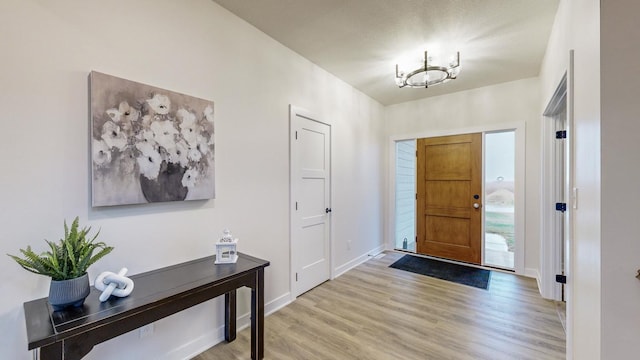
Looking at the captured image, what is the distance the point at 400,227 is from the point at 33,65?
4877 mm

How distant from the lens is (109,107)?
1.50m

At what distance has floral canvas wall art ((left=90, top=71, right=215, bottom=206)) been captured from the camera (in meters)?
1.48

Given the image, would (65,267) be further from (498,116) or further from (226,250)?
(498,116)

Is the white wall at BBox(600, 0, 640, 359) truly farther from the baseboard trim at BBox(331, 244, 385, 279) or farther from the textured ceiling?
the baseboard trim at BBox(331, 244, 385, 279)

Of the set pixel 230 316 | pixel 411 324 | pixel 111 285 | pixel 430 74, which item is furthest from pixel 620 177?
pixel 430 74

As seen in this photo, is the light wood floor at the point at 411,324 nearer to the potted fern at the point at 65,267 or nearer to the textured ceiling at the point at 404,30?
the potted fern at the point at 65,267

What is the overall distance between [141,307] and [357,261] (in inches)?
123

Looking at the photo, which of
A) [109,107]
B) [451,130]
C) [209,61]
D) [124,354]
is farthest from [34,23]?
[451,130]

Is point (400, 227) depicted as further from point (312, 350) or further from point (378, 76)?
point (312, 350)

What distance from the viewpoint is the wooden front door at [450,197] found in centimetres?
391

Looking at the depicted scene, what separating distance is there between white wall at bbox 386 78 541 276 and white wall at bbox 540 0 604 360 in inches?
78.4

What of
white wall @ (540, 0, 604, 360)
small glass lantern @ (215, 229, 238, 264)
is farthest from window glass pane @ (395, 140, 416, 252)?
small glass lantern @ (215, 229, 238, 264)

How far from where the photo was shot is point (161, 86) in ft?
5.79

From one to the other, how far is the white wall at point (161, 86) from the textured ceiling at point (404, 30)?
0.25 m
